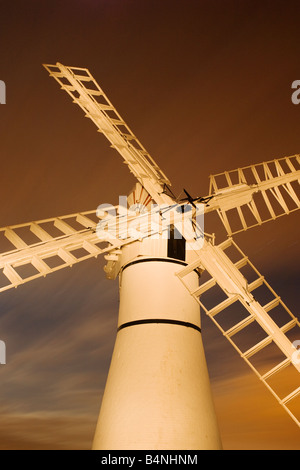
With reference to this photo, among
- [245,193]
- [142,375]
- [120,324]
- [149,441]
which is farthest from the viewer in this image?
[245,193]

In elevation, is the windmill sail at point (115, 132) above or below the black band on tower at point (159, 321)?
above

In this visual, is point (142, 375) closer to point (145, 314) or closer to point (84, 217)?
point (145, 314)

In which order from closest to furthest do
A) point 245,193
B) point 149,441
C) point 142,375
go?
point 149,441
point 142,375
point 245,193

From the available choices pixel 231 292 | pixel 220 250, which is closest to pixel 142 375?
pixel 231 292

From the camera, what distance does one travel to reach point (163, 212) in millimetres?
11008

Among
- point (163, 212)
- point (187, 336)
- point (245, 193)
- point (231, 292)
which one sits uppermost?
point (245, 193)

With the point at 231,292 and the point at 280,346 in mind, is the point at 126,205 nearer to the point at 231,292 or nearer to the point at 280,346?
the point at 231,292

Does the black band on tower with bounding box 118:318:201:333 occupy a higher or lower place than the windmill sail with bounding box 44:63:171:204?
lower

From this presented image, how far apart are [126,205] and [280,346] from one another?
5110 millimetres

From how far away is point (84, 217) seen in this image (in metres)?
11.5

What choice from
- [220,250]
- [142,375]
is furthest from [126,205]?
[142,375]

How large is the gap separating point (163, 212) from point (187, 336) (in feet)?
9.26
